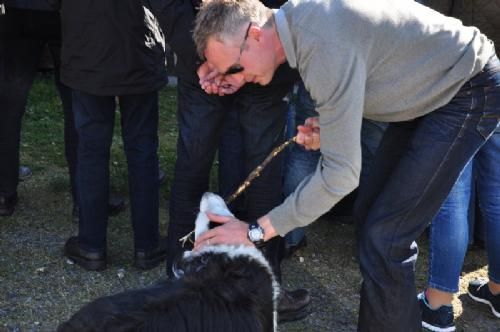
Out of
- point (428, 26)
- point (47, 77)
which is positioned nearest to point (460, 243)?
point (428, 26)

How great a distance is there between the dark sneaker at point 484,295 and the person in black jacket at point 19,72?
6.76ft

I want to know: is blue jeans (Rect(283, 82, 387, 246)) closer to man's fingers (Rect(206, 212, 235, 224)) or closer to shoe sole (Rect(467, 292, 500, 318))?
shoe sole (Rect(467, 292, 500, 318))

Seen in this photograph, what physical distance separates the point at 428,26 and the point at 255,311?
1.10 m

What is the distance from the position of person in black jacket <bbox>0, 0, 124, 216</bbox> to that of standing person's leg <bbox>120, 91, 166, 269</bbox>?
0.63m

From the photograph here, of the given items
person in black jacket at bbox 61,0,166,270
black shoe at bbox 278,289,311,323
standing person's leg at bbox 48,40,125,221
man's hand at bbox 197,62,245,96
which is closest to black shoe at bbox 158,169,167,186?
standing person's leg at bbox 48,40,125,221

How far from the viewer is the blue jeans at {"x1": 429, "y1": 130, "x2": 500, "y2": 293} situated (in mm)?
3234

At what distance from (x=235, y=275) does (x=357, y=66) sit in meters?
0.74

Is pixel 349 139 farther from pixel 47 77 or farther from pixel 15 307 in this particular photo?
pixel 47 77

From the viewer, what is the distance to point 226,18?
2.31m

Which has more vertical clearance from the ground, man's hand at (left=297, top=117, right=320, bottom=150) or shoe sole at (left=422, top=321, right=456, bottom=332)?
man's hand at (left=297, top=117, right=320, bottom=150)

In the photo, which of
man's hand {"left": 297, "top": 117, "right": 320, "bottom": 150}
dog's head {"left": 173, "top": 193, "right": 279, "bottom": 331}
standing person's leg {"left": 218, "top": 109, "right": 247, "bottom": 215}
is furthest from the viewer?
standing person's leg {"left": 218, "top": 109, "right": 247, "bottom": 215}

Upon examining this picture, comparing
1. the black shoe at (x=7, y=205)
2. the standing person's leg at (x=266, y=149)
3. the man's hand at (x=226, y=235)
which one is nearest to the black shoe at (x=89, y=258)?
the black shoe at (x=7, y=205)

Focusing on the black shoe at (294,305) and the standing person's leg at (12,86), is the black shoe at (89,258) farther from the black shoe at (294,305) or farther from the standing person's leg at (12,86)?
the black shoe at (294,305)

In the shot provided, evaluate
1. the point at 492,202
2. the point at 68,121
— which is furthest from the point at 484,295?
the point at 68,121
